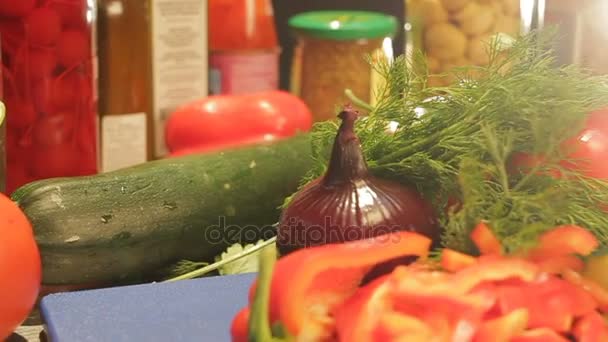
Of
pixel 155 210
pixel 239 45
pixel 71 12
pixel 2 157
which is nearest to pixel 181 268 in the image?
pixel 155 210

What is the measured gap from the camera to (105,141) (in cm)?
123

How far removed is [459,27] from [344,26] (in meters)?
0.14

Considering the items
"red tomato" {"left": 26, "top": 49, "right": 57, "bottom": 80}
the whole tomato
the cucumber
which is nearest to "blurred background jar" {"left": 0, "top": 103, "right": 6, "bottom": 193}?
the cucumber

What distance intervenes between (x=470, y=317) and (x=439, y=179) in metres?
0.20

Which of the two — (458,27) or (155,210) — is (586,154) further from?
(458,27)

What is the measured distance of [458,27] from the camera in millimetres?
1307

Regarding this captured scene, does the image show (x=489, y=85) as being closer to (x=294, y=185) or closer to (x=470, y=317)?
(x=470, y=317)

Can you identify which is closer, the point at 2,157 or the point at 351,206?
the point at 351,206

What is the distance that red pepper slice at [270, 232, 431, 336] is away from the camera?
0.58 m

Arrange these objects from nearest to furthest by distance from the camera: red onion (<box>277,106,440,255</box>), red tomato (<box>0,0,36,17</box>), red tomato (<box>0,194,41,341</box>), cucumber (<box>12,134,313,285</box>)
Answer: red onion (<box>277,106,440,255</box>)
red tomato (<box>0,194,41,341</box>)
cucumber (<box>12,134,313,285</box>)
red tomato (<box>0,0,36,17</box>)

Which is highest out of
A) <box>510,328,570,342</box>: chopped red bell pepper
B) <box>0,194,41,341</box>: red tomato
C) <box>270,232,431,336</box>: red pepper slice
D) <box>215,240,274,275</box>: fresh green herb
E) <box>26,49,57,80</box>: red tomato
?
<box>26,49,57,80</box>: red tomato

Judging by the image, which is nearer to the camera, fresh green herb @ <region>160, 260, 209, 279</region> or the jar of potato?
fresh green herb @ <region>160, 260, 209, 279</region>

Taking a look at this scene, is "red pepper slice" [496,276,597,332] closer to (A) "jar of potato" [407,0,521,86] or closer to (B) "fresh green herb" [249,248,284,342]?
(B) "fresh green herb" [249,248,284,342]

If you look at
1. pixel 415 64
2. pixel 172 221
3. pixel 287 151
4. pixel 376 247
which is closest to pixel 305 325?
pixel 376 247
